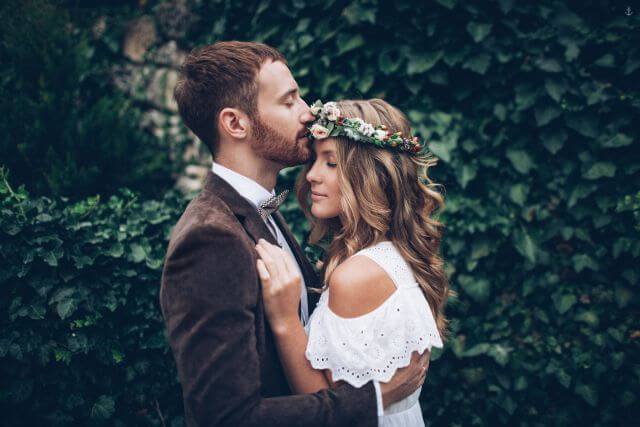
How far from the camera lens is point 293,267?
182 cm

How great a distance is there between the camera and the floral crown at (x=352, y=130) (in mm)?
2078

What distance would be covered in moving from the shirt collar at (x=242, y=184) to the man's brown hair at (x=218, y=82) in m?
0.18

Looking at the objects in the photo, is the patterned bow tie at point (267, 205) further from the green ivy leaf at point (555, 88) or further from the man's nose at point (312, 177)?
the green ivy leaf at point (555, 88)

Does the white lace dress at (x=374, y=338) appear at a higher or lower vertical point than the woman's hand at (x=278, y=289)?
lower

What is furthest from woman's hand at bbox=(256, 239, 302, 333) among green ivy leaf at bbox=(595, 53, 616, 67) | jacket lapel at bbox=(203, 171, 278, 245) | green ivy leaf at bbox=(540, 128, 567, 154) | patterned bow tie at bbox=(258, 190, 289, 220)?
green ivy leaf at bbox=(595, 53, 616, 67)

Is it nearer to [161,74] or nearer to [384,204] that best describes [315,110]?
[384,204]

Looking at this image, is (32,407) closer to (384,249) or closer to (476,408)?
(384,249)

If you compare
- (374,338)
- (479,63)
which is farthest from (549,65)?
(374,338)

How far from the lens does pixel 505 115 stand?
3.25 meters

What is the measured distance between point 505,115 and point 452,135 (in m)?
0.40

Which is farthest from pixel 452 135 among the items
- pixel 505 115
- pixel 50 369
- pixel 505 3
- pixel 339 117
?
pixel 50 369

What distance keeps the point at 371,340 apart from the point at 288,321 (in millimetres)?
345

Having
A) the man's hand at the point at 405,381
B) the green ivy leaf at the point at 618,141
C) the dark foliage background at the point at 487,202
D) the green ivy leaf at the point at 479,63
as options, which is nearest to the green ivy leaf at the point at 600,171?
the dark foliage background at the point at 487,202

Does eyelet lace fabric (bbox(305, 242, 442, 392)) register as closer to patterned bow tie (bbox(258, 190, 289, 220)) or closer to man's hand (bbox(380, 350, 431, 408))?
man's hand (bbox(380, 350, 431, 408))
